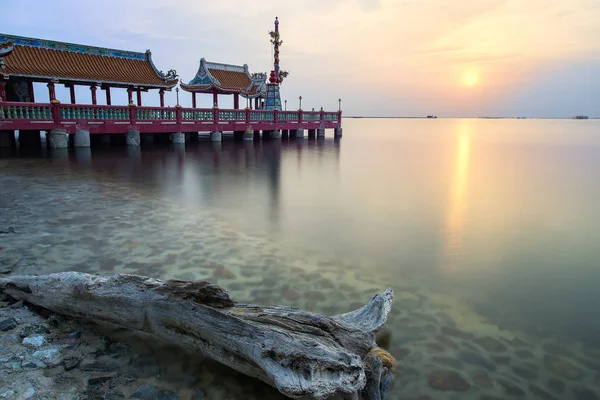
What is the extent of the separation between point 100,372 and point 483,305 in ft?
10.7

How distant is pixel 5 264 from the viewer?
444 cm

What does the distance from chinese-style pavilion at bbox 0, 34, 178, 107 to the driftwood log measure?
1611 centimetres

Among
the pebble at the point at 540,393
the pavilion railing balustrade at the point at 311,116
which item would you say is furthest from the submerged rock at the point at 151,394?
the pavilion railing balustrade at the point at 311,116

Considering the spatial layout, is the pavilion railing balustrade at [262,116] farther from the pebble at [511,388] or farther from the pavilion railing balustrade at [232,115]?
the pebble at [511,388]

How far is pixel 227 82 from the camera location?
93.1ft

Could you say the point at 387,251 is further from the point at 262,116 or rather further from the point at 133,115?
the point at 262,116

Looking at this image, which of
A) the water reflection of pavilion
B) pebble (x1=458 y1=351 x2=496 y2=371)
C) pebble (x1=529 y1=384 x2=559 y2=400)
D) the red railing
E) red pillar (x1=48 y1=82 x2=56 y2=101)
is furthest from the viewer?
red pillar (x1=48 y1=82 x2=56 y2=101)

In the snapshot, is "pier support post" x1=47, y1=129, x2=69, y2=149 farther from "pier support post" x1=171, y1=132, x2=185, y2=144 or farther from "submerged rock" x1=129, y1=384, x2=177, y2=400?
"submerged rock" x1=129, y1=384, x2=177, y2=400

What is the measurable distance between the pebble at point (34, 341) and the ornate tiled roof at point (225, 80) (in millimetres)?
25413

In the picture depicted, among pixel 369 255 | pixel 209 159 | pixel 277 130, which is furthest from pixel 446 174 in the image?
pixel 277 130

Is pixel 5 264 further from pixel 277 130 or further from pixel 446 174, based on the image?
pixel 277 130

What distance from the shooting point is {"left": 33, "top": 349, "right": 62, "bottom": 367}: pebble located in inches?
108

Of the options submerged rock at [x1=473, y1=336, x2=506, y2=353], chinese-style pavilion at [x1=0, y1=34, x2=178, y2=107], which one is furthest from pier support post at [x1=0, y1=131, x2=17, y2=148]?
submerged rock at [x1=473, y1=336, x2=506, y2=353]

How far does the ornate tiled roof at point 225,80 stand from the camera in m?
27.2
